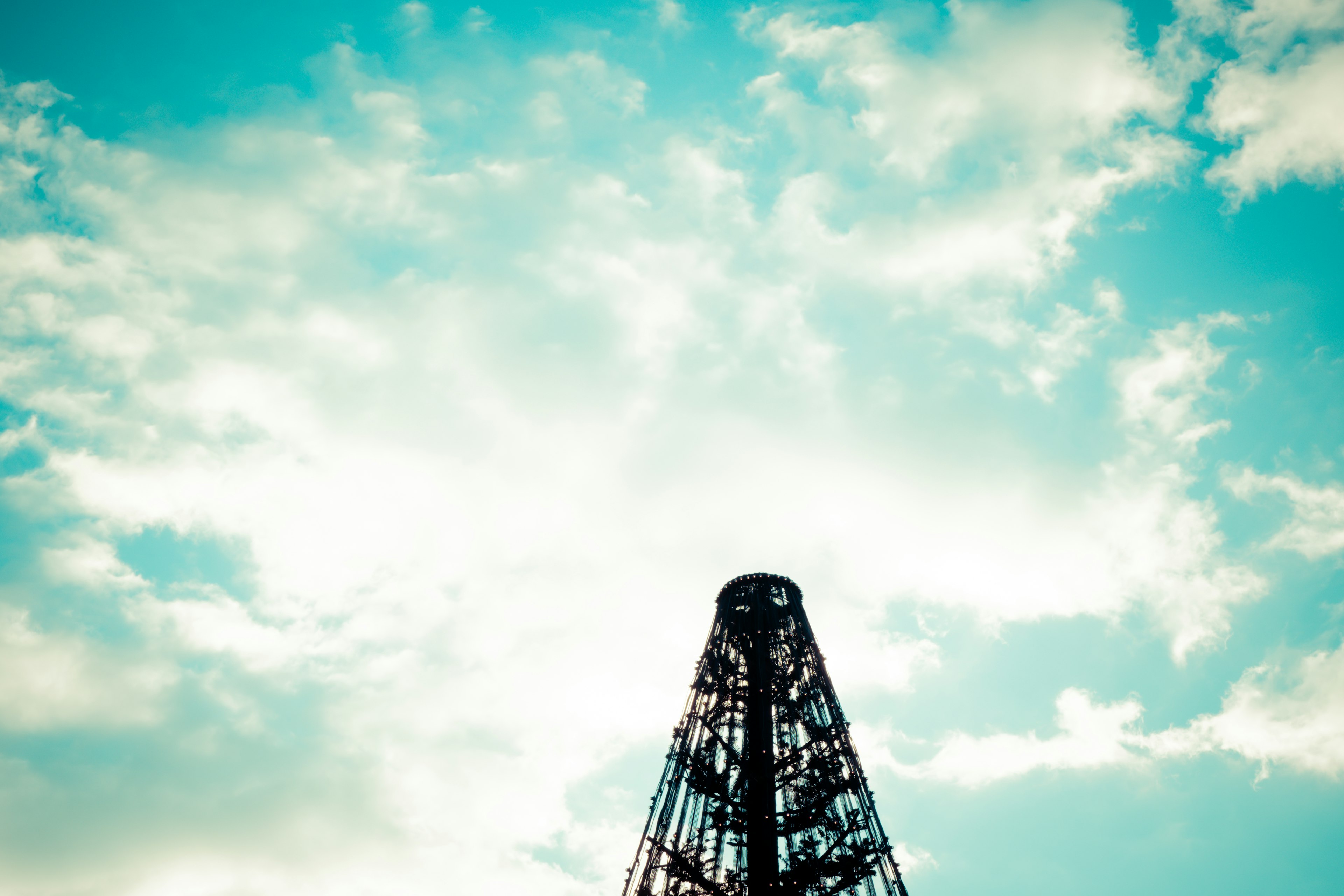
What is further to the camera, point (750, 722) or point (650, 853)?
point (750, 722)

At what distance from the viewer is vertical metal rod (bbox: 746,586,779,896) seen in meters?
24.4

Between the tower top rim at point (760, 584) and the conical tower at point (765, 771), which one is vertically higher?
the tower top rim at point (760, 584)

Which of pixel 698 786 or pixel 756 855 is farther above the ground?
pixel 698 786

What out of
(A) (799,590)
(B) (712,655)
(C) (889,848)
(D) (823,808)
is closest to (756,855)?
(D) (823,808)

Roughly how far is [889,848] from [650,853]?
8759mm

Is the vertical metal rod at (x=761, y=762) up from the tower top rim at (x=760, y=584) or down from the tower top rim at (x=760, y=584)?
down

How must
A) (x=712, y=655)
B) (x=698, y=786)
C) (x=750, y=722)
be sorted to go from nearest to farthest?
(x=698, y=786), (x=750, y=722), (x=712, y=655)

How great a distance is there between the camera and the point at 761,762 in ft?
91.7

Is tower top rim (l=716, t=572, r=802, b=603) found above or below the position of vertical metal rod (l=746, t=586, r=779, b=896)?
above

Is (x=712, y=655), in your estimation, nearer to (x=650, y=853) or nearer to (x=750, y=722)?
(x=750, y=722)

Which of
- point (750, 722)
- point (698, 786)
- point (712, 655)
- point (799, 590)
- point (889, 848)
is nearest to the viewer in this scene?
point (889, 848)

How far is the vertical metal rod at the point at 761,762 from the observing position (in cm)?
2439

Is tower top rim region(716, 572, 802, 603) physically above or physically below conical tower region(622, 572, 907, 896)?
above

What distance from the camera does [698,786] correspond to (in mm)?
27516
